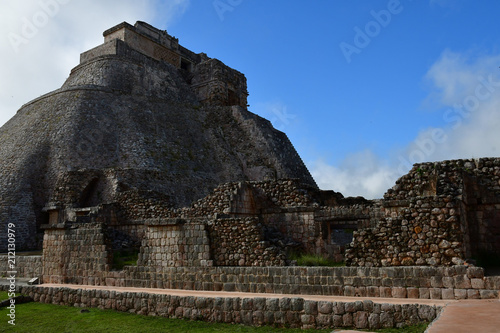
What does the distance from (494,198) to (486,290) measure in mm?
3509

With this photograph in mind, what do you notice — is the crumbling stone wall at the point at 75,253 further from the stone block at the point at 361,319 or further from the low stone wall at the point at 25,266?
the stone block at the point at 361,319

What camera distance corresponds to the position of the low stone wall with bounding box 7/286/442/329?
248 inches

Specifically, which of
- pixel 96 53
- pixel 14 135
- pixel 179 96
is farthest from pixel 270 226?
pixel 96 53

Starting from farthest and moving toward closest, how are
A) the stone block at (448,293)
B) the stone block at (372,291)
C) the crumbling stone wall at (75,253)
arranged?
the crumbling stone wall at (75,253) < the stone block at (372,291) < the stone block at (448,293)

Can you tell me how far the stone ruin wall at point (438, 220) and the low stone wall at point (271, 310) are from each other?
2.37 meters

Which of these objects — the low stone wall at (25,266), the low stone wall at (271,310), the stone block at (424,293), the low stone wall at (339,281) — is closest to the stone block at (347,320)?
the low stone wall at (271,310)

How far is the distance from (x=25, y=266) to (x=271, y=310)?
1151 centimetres

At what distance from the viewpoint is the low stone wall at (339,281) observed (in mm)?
7383

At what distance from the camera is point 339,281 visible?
856 centimetres

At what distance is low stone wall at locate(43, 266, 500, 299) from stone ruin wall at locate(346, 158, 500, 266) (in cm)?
62

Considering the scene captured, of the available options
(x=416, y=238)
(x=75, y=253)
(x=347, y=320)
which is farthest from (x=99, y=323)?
(x=416, y=238)

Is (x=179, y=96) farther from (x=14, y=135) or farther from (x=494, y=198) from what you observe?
(x=494, y=198)

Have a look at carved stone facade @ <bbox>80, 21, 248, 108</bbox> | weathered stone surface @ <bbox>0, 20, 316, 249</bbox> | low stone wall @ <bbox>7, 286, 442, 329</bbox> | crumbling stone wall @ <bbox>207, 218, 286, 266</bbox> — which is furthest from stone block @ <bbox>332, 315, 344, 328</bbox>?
carved stone facade @ <bbox>80, 21, 248, 108</bbox>

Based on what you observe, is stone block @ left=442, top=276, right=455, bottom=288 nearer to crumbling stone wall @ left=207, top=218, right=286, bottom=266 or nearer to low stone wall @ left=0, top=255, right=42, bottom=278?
crumbling stone wall @ left=207, top=218, right=286, bottom=266
